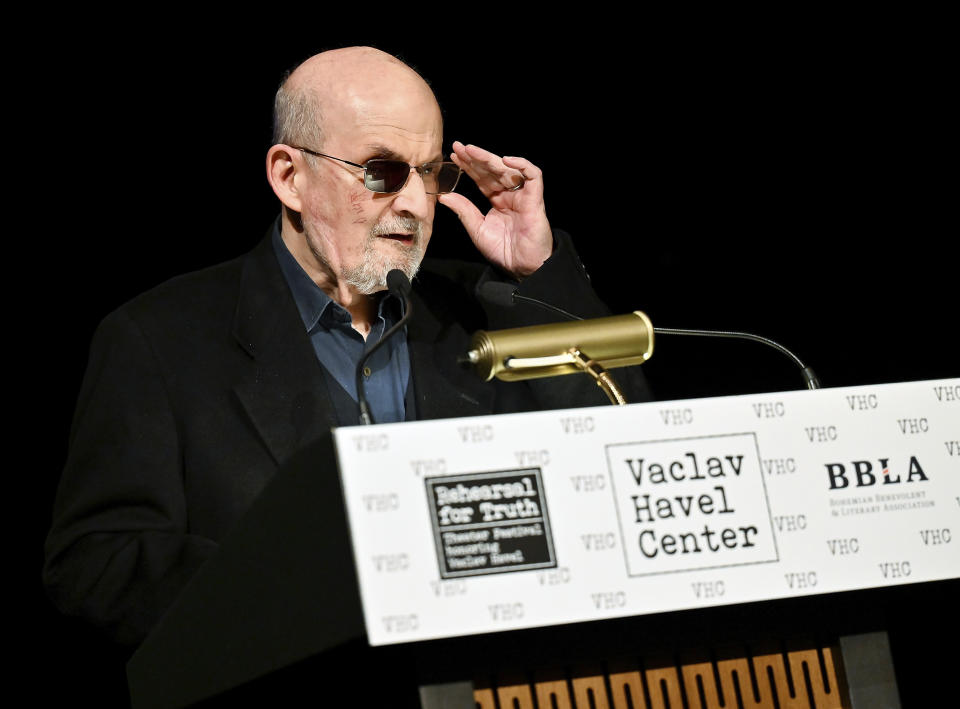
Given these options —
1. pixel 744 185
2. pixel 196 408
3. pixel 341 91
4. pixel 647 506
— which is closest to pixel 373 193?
pixel 341 91

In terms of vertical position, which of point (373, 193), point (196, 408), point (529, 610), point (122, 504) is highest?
point (373, 193)

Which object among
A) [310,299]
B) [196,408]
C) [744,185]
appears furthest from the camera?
[744,185]

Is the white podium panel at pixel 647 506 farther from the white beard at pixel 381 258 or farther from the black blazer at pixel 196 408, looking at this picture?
the white beard at pixel 381 258

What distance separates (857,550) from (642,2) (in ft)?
7.02

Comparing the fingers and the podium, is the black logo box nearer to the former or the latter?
the podium

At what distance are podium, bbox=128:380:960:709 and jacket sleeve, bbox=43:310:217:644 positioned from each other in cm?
35

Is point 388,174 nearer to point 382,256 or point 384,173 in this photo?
point 384,173

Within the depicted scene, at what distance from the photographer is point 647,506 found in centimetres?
115

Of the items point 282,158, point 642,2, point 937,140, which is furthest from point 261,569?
point 937,140

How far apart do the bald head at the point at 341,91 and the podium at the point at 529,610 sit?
1132mm

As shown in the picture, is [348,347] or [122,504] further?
[348,347]

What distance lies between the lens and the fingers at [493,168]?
7.47ft

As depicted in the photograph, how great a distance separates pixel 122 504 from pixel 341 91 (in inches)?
32.4

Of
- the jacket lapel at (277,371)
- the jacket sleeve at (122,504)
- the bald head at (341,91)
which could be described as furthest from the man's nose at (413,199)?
the jacket sleeve at (122,504)
